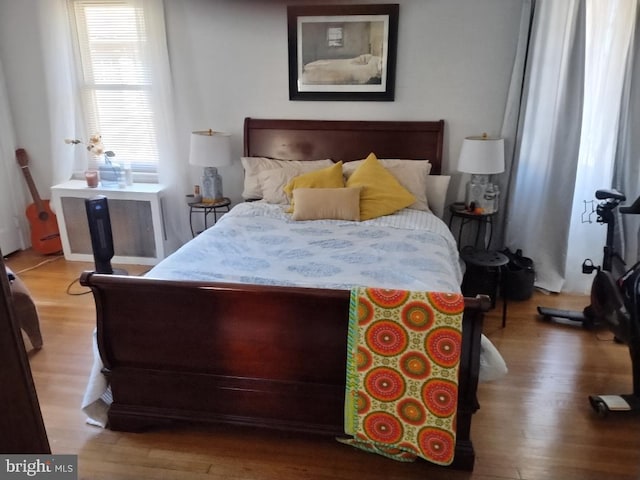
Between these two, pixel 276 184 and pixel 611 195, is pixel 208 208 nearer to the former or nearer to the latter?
pixel 276 184

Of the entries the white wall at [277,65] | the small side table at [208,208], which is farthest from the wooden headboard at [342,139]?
the small side table at [208,208]

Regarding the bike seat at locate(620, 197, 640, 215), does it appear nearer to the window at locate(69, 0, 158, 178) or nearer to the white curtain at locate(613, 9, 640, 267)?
the white curtain at locate(613, 9, 640, 267)

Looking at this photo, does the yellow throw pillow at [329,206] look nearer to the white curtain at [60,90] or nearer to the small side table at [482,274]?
the small side table at [482,274]

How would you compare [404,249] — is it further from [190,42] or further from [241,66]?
[190,42]

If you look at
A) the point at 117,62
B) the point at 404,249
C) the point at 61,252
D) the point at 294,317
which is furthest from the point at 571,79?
the point at 61,252

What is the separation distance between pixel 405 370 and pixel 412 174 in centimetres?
189

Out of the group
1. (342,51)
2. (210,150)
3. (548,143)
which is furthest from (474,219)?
(210,150)

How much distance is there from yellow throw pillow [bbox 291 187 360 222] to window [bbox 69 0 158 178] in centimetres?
166

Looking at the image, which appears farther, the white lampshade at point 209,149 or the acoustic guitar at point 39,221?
the acoustic guitar at point 39,221

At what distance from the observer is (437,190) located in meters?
3.50

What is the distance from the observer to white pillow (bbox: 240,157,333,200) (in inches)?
140

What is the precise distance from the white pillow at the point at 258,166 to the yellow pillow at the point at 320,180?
228mm

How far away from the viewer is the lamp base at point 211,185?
12.2 ft

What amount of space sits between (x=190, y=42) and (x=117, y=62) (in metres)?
0.69
